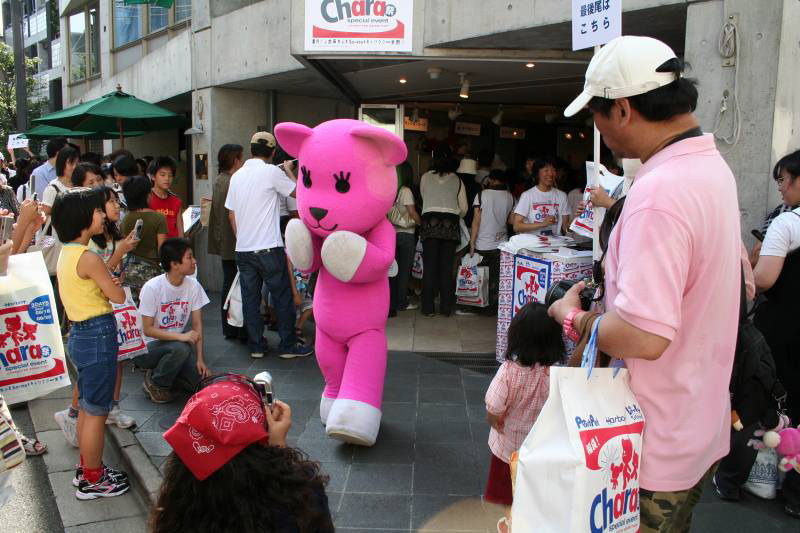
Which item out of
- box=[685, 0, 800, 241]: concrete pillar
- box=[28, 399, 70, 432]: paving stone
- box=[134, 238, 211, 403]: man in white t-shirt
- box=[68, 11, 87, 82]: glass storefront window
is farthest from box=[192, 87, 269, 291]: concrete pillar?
box=[68, 11, 87, 82]: glass storefront window

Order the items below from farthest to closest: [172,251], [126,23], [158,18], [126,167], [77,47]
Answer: [77,47] < [126,23] < [158,18] < [126,167] < [172,251]

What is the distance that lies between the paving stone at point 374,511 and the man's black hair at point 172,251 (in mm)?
2682

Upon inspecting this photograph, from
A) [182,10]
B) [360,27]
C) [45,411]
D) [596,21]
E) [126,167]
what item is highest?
[182,10]

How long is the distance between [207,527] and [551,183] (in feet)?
19.7

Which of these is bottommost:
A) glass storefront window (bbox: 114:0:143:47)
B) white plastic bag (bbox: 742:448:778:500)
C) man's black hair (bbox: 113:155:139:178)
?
white plastic bag (bbox: 742:448:778:500)

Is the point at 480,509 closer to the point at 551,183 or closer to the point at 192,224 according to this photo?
the point at 551,183

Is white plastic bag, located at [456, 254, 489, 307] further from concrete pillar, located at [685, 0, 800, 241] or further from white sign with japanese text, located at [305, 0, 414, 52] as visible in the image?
concrete pillar, located at [685, 0, 800, 241]

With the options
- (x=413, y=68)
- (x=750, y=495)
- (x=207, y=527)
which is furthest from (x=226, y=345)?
(x=207, y=527)

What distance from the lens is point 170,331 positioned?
225 inches

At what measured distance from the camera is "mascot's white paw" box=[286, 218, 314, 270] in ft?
15.0

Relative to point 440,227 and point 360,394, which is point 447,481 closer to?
point 360,394

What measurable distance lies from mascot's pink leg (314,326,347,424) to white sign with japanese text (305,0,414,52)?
3489 mm

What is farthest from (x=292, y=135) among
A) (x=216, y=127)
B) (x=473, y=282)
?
(x=216, y=127)

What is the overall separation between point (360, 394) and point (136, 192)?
10.6ft
